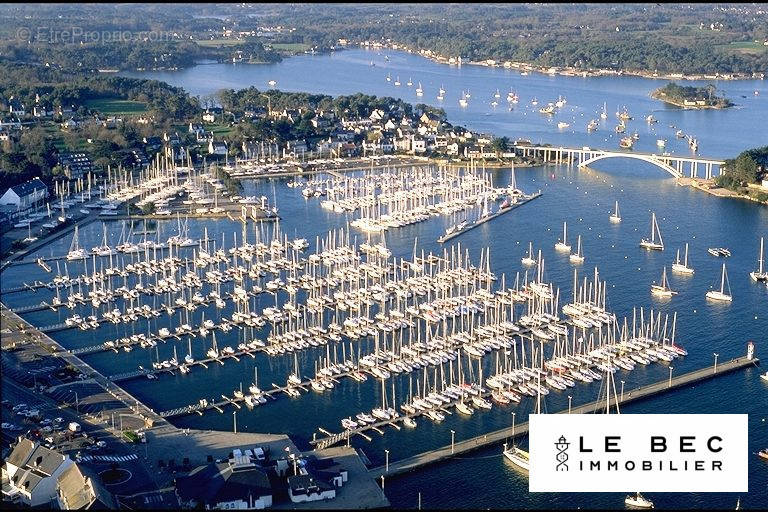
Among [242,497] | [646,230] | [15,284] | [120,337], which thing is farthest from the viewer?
[646,230]

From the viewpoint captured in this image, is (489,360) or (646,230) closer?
(489,360)

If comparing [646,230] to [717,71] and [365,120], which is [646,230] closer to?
[365,120]

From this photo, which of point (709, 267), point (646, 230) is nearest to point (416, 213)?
point (646, 230)

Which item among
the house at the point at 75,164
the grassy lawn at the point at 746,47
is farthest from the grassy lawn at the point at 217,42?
the house at the point at 75,164

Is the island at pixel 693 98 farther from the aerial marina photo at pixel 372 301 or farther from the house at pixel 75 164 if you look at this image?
the house at pixel 75 164

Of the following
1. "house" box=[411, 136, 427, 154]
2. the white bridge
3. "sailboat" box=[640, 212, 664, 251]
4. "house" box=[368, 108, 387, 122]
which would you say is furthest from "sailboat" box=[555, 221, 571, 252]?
"house" box=[368, 108, 387, 122]

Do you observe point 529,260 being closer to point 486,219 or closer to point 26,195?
point 486,219

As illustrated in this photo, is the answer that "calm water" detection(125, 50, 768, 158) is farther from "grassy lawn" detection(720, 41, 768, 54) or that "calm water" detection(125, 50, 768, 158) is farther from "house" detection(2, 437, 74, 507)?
"house" detection(2, 437, 74, 507)

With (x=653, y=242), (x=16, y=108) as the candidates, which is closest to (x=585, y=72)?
(x=16, y=108)
